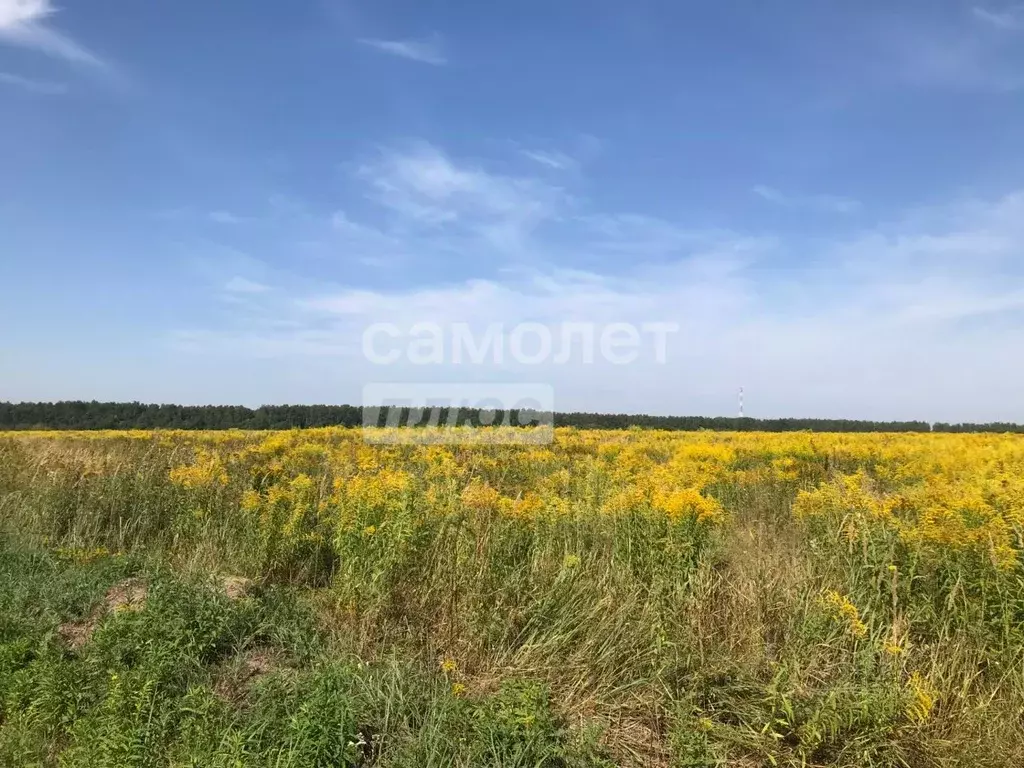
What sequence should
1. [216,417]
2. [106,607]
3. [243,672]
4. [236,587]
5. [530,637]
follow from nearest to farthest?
1. [243,672]
2. [530,637]
3. [106,607]
4. [236,587]
5. [216,417]

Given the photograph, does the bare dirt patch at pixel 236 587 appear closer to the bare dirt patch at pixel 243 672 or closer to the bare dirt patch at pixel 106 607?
the bare dirt patch at pixel 106 607

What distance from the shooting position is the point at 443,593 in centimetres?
491

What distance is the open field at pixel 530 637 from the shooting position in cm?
340

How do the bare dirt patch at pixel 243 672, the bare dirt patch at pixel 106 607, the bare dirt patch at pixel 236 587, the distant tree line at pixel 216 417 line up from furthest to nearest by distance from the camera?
the distant tree line at pixel 216 417 < the bare dirt patch at pixel 236 587 < the bare dirt patch at pixel 106 607 < the bare dirt patch at pixel 243 672

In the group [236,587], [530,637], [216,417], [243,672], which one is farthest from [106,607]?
[216,417]

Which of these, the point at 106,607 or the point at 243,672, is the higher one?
the point at 106,607

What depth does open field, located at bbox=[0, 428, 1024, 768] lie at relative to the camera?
340 cm

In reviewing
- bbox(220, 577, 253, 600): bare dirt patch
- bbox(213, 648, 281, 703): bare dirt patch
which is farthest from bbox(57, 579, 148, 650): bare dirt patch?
bbox(213, 648, 281, 703): bare dirt patch

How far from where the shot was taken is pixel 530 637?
4.37 metres

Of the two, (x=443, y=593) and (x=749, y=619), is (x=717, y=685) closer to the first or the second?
(x=749, y=619)

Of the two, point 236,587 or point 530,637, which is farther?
point 236,587

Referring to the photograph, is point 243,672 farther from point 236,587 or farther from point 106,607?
point 106,607

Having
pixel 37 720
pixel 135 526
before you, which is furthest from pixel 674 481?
pixel 135 526

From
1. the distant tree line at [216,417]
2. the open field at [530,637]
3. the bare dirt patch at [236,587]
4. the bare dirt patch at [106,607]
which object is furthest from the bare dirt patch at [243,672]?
the distant tree line at [216,417]
